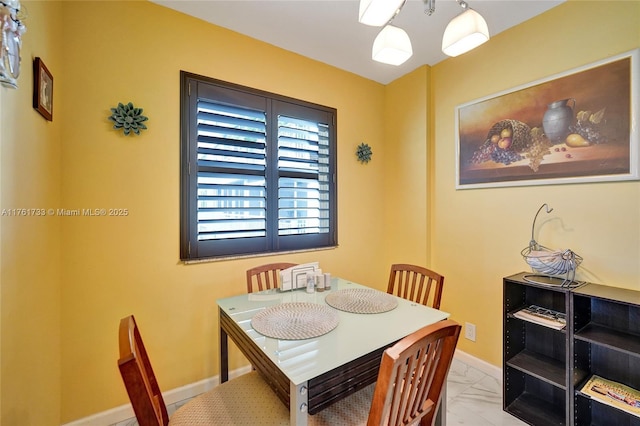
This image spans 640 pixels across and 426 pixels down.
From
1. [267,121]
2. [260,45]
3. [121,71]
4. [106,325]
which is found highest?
[260,45]

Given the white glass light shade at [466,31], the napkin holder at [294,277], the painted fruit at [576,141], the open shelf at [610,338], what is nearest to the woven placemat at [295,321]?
the napkin holder at [294,277]

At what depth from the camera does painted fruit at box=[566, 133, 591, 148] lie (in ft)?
5.50

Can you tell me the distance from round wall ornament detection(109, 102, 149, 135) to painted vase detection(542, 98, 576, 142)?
2599 mm

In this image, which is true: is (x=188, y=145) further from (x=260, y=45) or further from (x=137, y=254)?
(x=260, y=45)

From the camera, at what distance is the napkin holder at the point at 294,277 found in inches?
68.1

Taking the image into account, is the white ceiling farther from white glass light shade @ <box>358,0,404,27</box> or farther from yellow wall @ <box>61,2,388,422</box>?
white glass light shade @ <box>358,0,404,27</box>

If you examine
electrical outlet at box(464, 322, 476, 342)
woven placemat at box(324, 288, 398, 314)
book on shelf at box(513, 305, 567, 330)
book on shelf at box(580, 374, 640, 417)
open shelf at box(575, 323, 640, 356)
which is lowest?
electrical outlet at box(464, 322, 476, 342)

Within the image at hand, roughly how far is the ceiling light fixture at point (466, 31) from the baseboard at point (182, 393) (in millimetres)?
2225

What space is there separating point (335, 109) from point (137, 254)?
1.98m

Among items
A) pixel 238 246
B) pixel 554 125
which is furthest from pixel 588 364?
pixel 238 246

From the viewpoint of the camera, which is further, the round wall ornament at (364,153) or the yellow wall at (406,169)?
the round wall ornament at (364,153)

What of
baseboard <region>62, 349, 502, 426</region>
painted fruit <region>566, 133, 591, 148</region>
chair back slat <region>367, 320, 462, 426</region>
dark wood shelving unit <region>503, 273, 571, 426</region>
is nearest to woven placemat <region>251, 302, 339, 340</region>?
chair back slat <region>367, 320, 462, 426</region>

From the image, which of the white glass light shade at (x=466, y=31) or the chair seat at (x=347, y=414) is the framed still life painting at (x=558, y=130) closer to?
the white glass light shade at (x=466, y=31)

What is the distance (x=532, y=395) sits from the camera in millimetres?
1845
